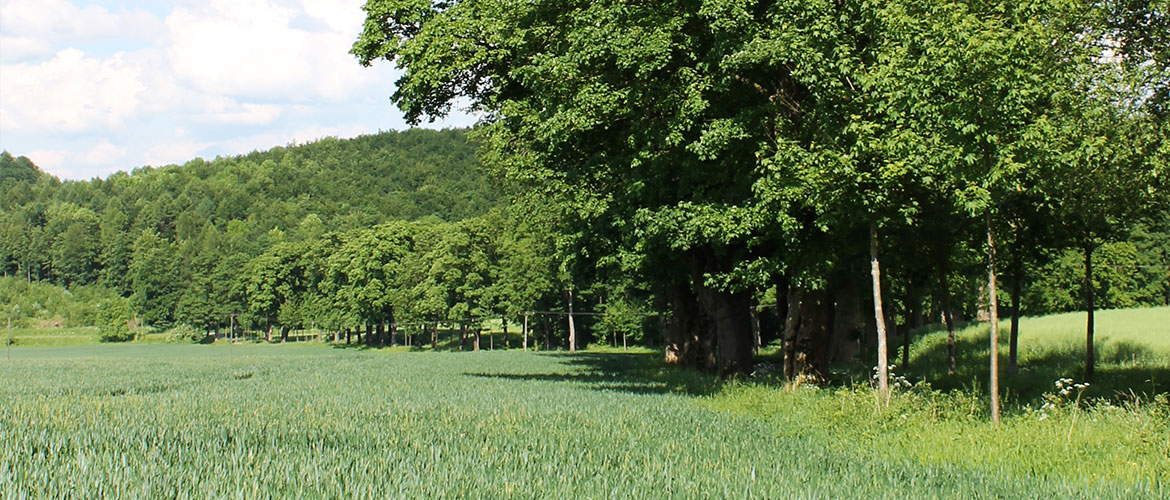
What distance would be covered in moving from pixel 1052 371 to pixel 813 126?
11357 mm

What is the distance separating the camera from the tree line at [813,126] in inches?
527

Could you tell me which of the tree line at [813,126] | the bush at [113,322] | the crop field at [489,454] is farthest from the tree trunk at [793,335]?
the bush at [113,322]

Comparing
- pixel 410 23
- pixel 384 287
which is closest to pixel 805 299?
pixel 410 23

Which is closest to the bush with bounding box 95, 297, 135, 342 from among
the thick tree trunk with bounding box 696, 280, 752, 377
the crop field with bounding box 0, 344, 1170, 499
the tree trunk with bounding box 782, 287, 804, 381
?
the crop field with bounding box 0, 344, 1170, 499

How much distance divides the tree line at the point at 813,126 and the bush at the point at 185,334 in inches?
4520

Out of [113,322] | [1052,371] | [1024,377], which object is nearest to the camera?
[1024,377]

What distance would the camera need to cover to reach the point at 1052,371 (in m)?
24.1

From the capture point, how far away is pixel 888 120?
48.8ft

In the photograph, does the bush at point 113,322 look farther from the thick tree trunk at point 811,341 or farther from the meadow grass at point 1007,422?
the thick tree trunk at point 811,341

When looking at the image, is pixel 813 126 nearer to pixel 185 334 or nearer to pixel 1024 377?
pixel 1024 377

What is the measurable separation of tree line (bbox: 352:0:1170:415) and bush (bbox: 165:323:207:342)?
11481cm

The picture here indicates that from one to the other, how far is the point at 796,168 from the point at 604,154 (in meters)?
7.20

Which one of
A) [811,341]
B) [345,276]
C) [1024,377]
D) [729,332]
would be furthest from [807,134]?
[345,276]

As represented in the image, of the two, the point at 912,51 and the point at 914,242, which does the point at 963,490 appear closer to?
the point at 912,51
